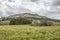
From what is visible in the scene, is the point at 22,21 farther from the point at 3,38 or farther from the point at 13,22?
the point at 3,38

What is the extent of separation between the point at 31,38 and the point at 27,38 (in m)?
0.61

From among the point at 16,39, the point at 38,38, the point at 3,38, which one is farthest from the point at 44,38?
the point at 3,38

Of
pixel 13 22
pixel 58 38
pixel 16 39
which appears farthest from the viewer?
pixel 13 22

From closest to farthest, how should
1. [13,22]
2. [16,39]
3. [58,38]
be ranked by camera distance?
[16,39]
[58,38]
[13,22]

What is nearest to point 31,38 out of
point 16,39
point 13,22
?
point 16,39

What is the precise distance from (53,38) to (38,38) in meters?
2.39

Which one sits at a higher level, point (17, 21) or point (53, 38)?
point (53, 38)

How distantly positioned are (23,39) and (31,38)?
1.36m

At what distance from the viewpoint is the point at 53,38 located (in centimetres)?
2628

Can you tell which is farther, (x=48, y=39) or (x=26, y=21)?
(x=26, y=21)

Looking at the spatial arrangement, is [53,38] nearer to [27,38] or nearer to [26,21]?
[27,38]

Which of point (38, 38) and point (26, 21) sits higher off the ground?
point (38, 38)

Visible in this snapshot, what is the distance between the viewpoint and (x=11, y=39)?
25.0 m

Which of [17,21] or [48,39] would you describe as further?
[17,21]
